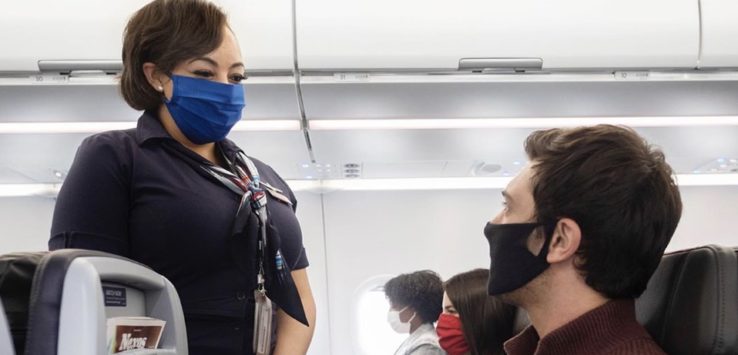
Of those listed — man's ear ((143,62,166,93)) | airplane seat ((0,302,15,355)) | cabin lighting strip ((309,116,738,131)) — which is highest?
man's ear ((143,62,166,93))

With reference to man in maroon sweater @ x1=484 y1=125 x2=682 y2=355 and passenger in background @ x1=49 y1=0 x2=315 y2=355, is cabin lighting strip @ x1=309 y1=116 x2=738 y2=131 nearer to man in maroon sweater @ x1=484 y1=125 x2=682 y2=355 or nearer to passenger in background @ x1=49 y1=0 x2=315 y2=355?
passenger in background @ x1=49 y1=0 x2=315 y2=355

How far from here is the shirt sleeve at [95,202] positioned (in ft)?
6.04

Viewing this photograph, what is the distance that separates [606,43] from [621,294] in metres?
2.16

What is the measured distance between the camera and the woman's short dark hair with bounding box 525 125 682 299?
75.7 inches

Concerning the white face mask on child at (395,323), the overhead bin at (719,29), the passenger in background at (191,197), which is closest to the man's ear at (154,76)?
the passenger in background at (191,197)

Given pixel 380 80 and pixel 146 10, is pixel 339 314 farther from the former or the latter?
pixel 146 10

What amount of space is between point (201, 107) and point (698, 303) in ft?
4.18

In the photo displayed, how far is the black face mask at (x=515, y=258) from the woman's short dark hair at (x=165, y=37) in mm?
897

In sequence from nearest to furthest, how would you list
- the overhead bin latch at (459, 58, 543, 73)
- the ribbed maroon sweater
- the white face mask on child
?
the ribbed maroon sweater, the overhead bin latch at (459, 58, 543, 73), the white face mask on child

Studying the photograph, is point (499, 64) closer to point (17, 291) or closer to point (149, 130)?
point (149, 130)

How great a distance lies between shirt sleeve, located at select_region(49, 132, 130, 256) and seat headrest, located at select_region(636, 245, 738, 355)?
4.15 feet

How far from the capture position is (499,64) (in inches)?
151

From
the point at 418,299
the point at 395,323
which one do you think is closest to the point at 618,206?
the point at 418,299

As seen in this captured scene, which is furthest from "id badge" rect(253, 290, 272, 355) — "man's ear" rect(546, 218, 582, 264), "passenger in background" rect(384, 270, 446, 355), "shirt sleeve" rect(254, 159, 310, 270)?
"passenger in background" rect(384, 270, 446, 355)
